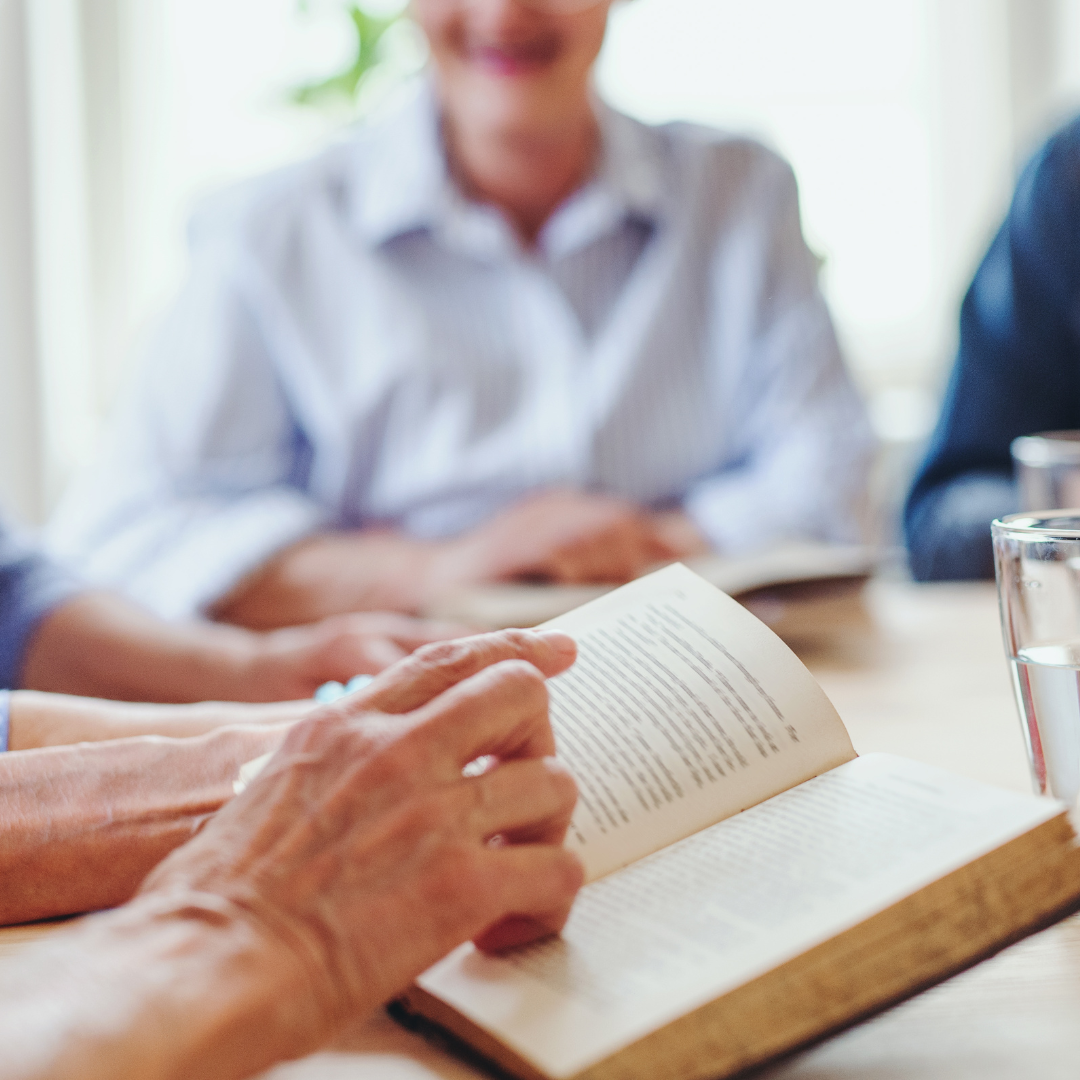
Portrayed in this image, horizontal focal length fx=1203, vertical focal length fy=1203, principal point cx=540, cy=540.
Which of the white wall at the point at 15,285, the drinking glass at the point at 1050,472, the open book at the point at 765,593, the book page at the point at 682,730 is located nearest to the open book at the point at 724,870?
the book page at the point at 682,730

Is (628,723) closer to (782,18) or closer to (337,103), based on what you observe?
(337,103)

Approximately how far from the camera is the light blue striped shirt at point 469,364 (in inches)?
51.4

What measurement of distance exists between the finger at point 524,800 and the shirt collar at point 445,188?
3.53 ft

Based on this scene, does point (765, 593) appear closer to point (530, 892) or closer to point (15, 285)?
point (530, 892)

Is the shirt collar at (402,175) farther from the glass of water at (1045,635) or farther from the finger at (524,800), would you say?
the finger at (524,800)

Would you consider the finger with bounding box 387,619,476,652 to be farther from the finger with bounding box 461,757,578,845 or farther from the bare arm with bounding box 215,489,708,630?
the finger with bounding box 461,757,578,845

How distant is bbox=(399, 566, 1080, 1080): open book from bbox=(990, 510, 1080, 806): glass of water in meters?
0.09

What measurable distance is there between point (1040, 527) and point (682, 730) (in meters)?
0.18

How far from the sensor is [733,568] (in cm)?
95

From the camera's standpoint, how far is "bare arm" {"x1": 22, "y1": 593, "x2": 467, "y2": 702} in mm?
833

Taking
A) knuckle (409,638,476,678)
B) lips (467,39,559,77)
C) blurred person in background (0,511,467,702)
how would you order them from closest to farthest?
knuckle (409,638,476,678) < blurred person in background (0,511,467,702) < lips (467,39,559,77)

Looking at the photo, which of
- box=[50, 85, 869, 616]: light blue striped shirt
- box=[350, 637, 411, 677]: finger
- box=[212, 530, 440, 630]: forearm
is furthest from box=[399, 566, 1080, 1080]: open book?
box=[50, 85, 869, 616]: light blue striped shirt

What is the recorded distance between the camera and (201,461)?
4.21ft

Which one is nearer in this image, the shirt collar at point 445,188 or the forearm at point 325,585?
the forearm at point 325,585
